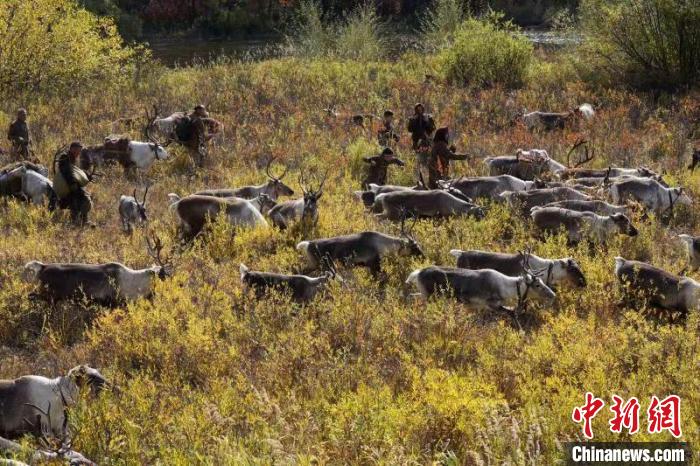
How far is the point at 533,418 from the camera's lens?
18.0 ft

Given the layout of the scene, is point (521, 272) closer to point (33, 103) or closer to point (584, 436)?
point (584, 436)

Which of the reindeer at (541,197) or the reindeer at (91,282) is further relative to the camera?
the reindeer at (541,197)

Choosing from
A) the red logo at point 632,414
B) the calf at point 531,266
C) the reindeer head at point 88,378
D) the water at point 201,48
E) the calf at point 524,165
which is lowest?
the water at point 201,48

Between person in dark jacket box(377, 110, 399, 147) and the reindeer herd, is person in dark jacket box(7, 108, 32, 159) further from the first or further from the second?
person in dark jacket box(377, 110, 399, 147)

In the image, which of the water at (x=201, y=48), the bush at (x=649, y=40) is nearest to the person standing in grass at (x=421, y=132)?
the bush at (x=649, y=40)

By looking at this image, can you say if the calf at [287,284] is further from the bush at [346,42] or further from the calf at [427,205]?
the bush at [346,42]

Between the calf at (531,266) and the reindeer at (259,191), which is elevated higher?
the calf at (531,266)

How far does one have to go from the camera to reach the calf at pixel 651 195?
1145cm

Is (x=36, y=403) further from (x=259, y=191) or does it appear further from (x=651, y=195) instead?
(x=651, y=195)

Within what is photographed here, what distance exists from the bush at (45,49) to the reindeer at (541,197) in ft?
54.8

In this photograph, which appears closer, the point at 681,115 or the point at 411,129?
the point at 411,129

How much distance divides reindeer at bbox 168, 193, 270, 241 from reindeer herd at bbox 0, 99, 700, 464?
0.06 feet

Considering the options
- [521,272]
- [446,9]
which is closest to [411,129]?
[521,272]

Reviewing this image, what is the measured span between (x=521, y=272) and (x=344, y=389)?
3217 mm
